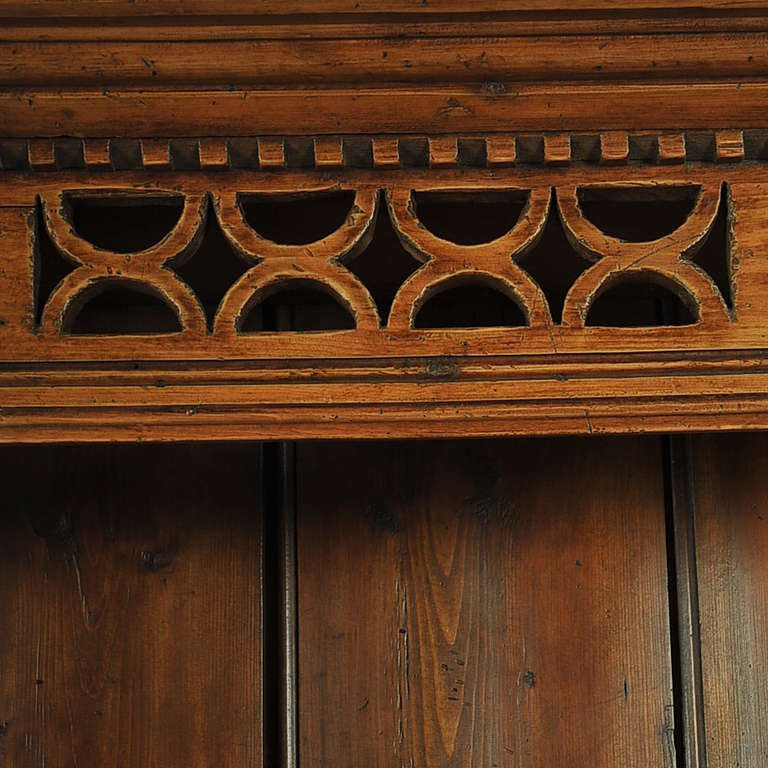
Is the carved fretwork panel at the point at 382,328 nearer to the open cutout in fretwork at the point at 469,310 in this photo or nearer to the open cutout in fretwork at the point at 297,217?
the open cutout in fretwork at the point at 297,217

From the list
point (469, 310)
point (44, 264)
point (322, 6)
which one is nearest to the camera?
point (322, 6)

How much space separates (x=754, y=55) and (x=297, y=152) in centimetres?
24

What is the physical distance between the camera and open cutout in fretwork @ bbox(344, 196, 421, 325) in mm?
639

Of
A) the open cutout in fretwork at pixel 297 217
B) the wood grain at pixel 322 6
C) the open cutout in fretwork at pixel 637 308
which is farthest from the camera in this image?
the open cutout in fretwork at pixel 637 308

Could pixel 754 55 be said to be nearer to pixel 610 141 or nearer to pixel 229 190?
pixel 610 141

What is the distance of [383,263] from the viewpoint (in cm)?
67

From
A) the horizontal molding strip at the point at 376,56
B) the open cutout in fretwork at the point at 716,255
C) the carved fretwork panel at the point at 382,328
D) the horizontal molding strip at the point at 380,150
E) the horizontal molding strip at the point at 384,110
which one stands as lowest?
the carved fretwork panel at the point at 382,328

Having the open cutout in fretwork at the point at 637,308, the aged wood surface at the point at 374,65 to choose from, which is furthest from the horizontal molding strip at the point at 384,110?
the open cutout in fretwork at the point at 637,308

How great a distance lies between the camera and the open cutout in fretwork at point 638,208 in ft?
1.90

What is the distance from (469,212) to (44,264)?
0.86 feet

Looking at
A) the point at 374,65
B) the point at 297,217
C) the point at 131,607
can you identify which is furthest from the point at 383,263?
the point at 131,607

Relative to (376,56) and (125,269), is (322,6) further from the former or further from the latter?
(125,269)

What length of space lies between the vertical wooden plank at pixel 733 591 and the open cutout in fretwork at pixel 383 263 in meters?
0.24

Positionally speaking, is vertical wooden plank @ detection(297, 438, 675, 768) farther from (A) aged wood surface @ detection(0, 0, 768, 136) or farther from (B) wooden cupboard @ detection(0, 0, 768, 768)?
(A) aged wood surface @ detection(0, 0, 768, 136)
